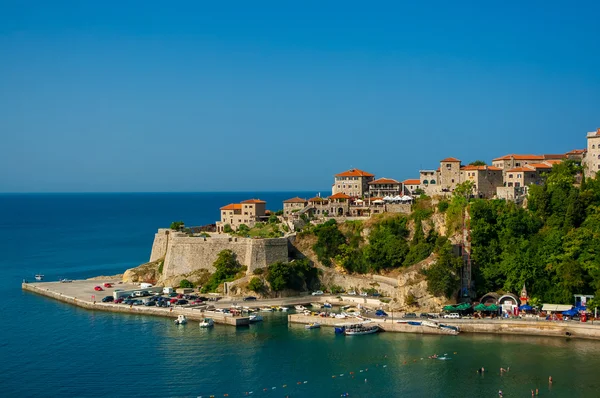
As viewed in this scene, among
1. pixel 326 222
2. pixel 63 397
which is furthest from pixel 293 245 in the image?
pixel 63 397

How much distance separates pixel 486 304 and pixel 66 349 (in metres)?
24.3

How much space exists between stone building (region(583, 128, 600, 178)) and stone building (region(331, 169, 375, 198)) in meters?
18.5

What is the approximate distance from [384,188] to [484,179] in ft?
32.0

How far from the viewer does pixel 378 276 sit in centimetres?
4716

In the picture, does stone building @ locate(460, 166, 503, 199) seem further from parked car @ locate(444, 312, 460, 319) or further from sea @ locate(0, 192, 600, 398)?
sea @ locate(0, 192, 600, 398)

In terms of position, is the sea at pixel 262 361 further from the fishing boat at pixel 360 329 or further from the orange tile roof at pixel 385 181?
the orange tile roof at pixel 385 181

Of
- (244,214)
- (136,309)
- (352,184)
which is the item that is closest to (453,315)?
(136,309)

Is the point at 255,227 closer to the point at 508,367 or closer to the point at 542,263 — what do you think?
the point at 542,263

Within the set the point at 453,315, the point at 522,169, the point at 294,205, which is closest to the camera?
the point at 453,315

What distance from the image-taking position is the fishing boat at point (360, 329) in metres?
37.9

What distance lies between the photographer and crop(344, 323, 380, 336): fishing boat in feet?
124

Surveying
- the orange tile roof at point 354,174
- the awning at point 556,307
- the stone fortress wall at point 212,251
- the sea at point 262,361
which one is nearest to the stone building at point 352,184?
the orange tile roof at point 354,174

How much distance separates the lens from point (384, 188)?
58.9 meters

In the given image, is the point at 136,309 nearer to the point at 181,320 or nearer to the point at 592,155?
the point at 181,320
